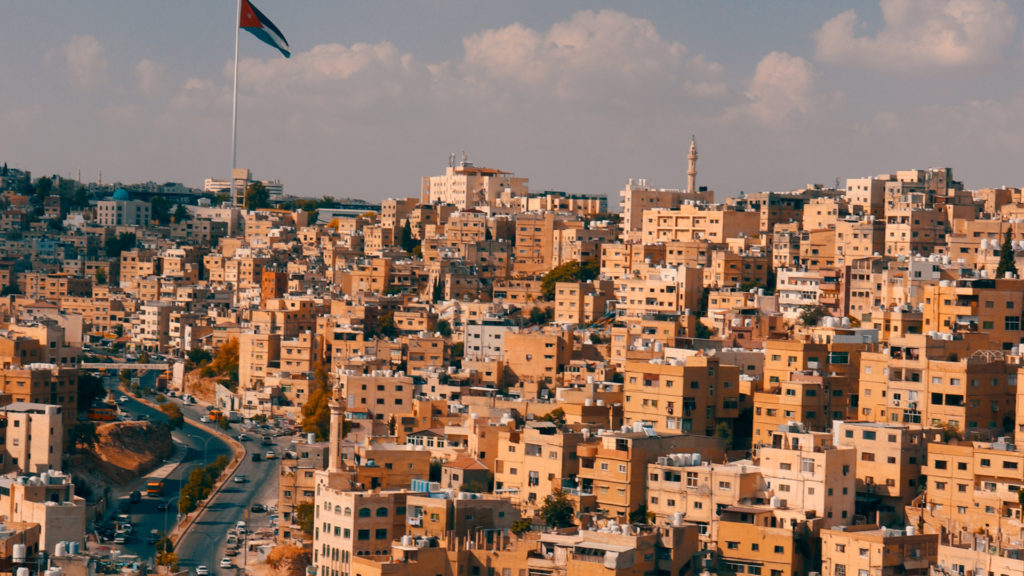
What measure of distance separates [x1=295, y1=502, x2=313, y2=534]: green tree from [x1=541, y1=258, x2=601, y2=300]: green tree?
27.5 m

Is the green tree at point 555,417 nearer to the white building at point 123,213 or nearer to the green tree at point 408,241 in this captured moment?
the green tree at point 408,241

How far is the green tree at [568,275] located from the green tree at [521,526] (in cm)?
3170

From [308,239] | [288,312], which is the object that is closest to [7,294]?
[308,239]

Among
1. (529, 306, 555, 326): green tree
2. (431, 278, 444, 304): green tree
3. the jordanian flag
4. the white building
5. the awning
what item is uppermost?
the jordanian flag

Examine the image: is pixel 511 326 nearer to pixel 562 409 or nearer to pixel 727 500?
pixel 562 409

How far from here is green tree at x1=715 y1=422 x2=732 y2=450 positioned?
41.9 meters

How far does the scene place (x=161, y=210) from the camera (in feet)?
367

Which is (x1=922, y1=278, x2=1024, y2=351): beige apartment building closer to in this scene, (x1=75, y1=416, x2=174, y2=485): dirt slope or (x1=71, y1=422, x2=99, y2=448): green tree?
(x1=75, y1=416, x2=174, y2=485): dirt slope

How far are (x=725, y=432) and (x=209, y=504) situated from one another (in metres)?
14.6

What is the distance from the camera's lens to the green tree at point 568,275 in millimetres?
68500

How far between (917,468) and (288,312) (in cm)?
3544

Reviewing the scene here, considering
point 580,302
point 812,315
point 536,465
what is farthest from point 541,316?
point 536,465

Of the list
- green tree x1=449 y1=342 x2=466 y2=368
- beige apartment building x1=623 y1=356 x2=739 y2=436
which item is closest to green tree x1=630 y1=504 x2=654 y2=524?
beige apartment building x1=623 y1=356 x2=739 y2=436

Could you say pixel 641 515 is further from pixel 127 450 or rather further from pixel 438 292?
pixel 438 292
